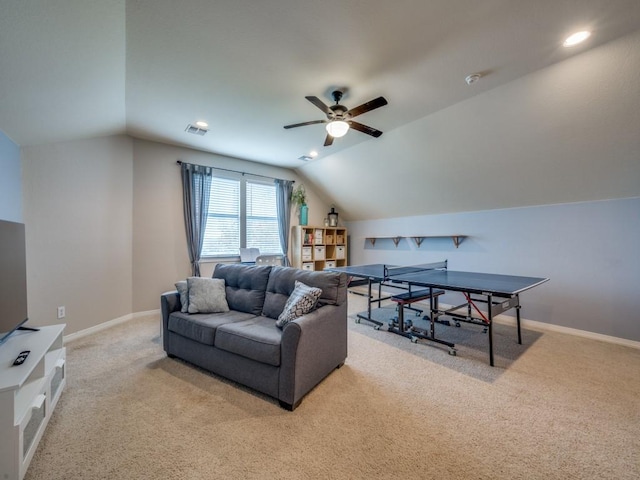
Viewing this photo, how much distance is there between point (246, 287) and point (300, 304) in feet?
3.14

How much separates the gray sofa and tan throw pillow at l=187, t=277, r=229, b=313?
0.08 meters

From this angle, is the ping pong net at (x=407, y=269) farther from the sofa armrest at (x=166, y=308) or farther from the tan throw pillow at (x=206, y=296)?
the sofa armrest at (x=166, y=308)

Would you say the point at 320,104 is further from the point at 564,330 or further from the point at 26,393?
the point at 564,330

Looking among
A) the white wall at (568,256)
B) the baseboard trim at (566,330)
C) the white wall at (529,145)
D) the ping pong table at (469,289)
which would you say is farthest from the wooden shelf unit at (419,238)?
the baseboard trim at (566,330)

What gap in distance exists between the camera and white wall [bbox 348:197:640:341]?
314cm

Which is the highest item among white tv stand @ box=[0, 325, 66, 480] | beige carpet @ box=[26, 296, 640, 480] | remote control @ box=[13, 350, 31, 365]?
remote control @ box=[13, 350, 31, 365]

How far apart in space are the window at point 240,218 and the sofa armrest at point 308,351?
3259mm

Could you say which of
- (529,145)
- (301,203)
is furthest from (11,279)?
(529,145)

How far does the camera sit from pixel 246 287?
294 centimetres

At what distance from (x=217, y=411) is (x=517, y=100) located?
4.07 meters

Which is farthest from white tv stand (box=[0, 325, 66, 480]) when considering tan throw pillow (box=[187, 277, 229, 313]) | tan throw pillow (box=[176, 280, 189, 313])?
tan throw pillow (box=[187, 277, 229, 313])

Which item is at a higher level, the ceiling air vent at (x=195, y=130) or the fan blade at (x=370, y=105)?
the ceiling air vent at (x=195, y=130)

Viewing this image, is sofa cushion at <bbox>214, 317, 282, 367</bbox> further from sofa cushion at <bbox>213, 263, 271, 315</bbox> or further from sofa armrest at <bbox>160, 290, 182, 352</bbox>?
sofa armrest at <bbox>160, 290, 182, 352</bbox>

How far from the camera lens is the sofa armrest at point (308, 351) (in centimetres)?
193
